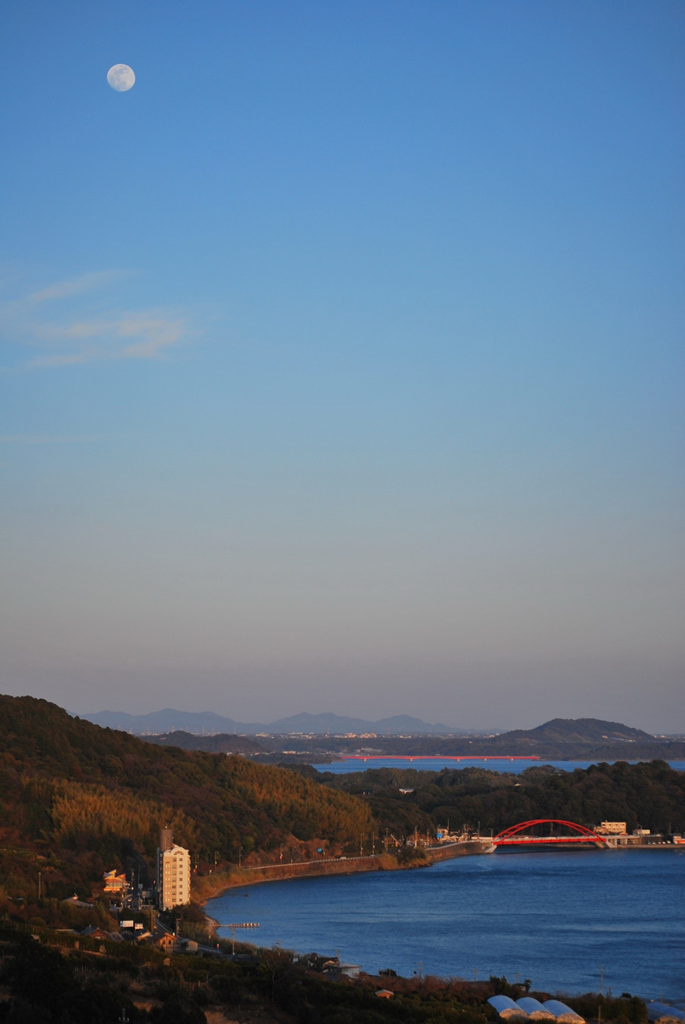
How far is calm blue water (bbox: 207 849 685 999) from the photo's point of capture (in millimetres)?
31438

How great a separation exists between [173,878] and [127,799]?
12023 millimetres

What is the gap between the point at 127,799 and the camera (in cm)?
5050

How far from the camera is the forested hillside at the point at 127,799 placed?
150 ft

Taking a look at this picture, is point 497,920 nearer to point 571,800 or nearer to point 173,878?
point 173,878

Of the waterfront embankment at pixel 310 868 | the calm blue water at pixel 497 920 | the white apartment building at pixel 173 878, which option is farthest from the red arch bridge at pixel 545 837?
the white apartment building at pixel 173 878

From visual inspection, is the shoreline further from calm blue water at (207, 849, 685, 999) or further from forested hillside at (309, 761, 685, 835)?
forested hillside at (309, 761, 685, 835)

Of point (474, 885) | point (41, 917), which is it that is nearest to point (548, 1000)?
point (41, 917)

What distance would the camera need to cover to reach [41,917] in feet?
99.9

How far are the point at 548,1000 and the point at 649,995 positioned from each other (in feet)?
16.1

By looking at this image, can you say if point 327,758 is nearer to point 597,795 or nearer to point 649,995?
point 597,795

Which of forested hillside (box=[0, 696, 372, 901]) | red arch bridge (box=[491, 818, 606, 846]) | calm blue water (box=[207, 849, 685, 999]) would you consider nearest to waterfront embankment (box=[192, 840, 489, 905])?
calm blue water (box=[207, 849, 685, 999])

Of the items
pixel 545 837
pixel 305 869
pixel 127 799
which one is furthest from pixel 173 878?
pixel 545 837

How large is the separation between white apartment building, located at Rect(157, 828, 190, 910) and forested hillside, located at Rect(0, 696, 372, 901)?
10.3 feet

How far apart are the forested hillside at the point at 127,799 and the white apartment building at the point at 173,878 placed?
3.14 meters
